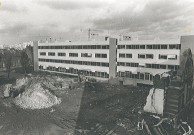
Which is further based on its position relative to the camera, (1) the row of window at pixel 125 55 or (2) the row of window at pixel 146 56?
(1) the row of window at pixel 125 55

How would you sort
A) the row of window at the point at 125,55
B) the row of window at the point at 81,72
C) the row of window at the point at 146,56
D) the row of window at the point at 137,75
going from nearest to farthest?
1. the row of window at the point at 146,56
2. the row of window at the point at 137,75
3. the row of window at the point at 125,55
4. the row of window at the point at 81,72

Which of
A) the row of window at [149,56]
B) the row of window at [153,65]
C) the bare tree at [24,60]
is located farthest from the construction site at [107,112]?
the bare tree at [24,60]

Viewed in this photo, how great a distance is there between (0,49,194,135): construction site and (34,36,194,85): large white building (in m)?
9.31

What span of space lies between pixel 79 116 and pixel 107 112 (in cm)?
406

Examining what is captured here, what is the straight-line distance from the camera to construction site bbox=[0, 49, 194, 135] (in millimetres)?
18203

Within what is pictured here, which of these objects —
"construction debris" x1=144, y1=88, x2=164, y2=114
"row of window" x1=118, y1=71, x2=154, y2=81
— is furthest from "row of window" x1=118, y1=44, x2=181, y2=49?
"construction debris" x1=144, y1=88, x2=164, y2=114

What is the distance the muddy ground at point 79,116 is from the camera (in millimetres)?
18094

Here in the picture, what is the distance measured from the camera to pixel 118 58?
41.7m

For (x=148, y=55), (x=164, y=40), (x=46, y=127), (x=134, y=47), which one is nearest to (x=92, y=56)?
(x=134, y=47)

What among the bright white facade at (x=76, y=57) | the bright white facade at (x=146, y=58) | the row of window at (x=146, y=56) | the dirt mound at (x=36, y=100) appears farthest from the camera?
the bright white facade at (x=76, y=57)

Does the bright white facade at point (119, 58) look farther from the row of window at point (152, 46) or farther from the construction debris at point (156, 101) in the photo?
the construction debris at point (156, 101)

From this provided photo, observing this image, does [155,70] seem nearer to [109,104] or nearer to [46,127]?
[109,104]

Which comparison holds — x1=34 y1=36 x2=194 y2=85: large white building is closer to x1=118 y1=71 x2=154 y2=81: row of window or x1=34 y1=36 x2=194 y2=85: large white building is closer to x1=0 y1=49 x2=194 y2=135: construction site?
x1=118 y1=71 x2=154 y2=81: row of window

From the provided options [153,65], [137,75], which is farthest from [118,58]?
[153,65]
